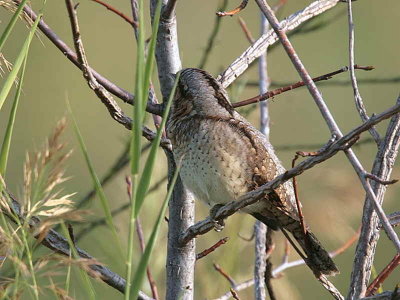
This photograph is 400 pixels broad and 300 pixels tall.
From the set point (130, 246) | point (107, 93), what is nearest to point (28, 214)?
point (130, 246)

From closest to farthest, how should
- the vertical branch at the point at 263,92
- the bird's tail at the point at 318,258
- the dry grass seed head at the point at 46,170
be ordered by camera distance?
1. the dry grass seed head at the point at 46,170
2. the bird's tail at the point at 318,258
3. the vertical branch at the point at 263,92

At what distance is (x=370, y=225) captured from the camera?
2072mm

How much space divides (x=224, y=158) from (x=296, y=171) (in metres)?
0.98

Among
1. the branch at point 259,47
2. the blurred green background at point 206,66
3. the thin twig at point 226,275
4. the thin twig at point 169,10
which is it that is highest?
the blurred green background at point 206,66

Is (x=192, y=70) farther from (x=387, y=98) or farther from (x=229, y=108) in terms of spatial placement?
(x=387, y=98)

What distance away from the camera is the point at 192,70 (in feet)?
9.39

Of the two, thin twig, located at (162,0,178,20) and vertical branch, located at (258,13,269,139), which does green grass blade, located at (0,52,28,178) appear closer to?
thin twig, located at (162,0,178,20)

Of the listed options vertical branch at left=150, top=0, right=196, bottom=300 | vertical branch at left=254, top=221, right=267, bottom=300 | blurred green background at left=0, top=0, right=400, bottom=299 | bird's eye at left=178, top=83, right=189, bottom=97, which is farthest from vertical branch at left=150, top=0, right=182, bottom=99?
blurred green background at left=0, top=0, right=400, bottom=299

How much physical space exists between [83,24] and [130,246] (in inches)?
247

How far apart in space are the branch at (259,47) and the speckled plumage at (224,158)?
110mm

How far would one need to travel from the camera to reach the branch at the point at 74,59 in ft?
7.07

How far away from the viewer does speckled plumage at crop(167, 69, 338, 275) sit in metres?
2.71

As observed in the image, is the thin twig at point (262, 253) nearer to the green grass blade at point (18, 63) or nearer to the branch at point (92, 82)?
the branch at point (92, 82)

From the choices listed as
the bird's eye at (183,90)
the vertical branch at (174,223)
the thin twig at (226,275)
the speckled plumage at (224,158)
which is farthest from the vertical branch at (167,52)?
the thin twig at (226,275)
